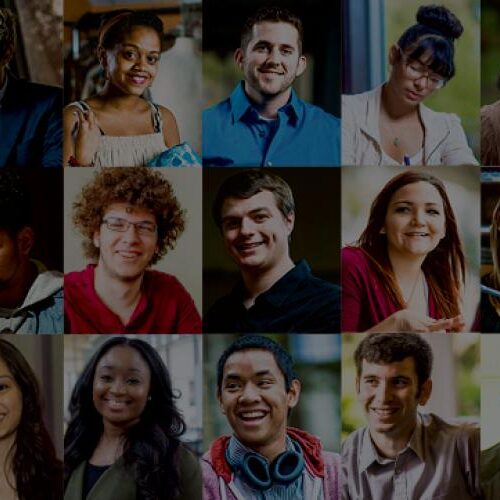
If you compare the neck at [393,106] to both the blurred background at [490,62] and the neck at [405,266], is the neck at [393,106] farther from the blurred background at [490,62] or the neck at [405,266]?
the neck at [405,266]

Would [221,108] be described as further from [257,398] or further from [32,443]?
[32,443]

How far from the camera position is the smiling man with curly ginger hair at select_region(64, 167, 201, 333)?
190 centimetres

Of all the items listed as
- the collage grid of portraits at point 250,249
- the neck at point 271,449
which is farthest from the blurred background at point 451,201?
the neck at point 271,449

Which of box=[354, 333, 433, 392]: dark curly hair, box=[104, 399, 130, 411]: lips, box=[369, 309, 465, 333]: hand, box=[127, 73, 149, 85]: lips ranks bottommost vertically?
box=[104, 399, 130, 411]: lips

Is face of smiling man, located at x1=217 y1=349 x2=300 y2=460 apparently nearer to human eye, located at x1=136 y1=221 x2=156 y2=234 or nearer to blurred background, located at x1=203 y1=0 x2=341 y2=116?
human eye, located at x1=136 y1=221 x2=156 y2=234

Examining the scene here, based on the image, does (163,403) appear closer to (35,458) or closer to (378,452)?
(35,458)

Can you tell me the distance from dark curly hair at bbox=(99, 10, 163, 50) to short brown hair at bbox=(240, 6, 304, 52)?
17 centimetres

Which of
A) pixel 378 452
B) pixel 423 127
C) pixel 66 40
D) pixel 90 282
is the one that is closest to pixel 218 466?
pixel 378 452

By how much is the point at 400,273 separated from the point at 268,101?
442mm

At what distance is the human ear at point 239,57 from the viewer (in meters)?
1.88

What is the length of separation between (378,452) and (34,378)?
728 mm

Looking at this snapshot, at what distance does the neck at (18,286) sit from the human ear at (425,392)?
83 cm

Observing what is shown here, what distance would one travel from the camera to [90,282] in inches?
75.0

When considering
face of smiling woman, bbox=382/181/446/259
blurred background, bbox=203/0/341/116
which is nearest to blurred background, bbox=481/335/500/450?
face of smiling woman, bbox=382/181/446/259
